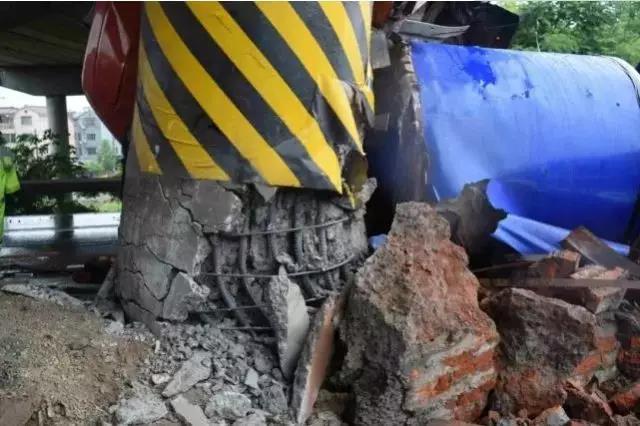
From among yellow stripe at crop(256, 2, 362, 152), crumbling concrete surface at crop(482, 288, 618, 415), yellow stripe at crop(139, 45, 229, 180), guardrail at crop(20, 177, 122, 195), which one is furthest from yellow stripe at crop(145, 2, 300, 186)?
guardrail at crop(20, 177, 122, 195)

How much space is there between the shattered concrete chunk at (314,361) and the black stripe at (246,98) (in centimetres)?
46

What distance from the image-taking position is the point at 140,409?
186 cm

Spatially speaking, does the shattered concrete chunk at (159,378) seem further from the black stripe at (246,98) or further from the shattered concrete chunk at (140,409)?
the black stripe at (246,98)

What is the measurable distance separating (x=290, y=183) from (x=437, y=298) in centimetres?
63

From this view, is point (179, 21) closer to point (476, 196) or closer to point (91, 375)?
point (91, 375)

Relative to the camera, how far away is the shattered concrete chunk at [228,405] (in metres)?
1.91

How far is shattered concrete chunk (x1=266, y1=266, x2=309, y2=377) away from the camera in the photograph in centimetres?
208

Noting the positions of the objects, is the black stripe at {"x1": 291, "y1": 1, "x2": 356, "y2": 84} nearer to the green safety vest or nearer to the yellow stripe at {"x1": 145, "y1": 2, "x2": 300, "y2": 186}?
the yellow stripe at {"x1": 145, "y1": 2, "x2": 300, "y2": 186}

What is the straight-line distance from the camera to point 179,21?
2.20m

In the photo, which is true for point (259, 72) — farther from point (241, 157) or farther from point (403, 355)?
point (403, 355)

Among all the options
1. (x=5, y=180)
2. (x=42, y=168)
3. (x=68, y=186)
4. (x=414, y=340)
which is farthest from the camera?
(x=42, y=168)

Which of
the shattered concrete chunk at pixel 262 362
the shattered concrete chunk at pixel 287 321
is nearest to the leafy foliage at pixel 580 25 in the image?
the shattered concrete chunk at pixel 287 321

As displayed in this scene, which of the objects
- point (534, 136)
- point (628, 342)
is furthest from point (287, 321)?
point (534, 136)

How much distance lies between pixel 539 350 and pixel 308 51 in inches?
50.8
